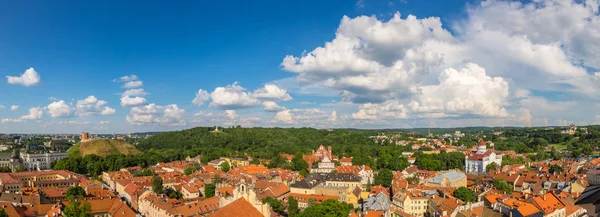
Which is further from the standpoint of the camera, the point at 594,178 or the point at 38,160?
the point at 38,160

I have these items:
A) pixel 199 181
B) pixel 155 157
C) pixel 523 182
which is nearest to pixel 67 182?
pixel 199 181

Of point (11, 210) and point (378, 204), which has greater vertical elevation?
point (11, 210)

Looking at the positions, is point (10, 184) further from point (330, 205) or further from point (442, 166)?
point (442, 166)

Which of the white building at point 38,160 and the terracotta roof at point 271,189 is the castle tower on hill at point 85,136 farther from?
the terracotta roof at point 271,189

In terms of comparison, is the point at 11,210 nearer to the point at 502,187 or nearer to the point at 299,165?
the point at 299,165

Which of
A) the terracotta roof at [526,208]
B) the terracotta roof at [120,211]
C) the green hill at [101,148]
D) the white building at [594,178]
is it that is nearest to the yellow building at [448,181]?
the white building at [594,178]

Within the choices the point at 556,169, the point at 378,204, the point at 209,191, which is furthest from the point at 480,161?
the point at 209,191
